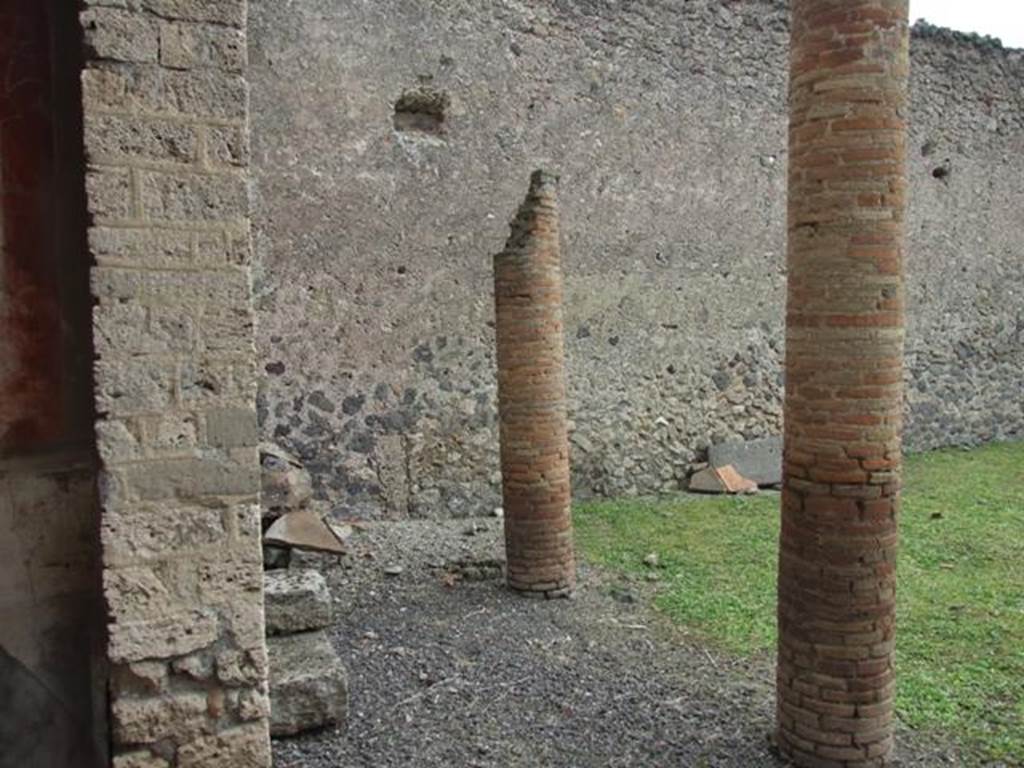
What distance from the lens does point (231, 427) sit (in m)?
2.71

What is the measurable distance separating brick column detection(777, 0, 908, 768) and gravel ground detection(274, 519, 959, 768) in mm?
451

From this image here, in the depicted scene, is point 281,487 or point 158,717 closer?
point 158,717

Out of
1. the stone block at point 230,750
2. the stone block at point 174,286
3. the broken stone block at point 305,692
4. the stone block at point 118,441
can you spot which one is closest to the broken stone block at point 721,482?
the broken stone block at point 305,692

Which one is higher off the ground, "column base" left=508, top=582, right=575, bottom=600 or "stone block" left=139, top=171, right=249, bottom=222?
"stone block" left=139, top=171, right=249, bottom=222

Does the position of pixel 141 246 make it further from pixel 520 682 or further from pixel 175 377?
pixel 520 682

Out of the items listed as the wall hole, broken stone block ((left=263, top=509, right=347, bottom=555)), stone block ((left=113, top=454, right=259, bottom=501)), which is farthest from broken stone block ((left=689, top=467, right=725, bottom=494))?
stone block ((left=113, top=454, right=259, bottom=501))

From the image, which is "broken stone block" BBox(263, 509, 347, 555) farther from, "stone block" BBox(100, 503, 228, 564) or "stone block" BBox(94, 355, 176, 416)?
"stone block" BBox(94, 355, 176, 416)

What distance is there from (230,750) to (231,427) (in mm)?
966

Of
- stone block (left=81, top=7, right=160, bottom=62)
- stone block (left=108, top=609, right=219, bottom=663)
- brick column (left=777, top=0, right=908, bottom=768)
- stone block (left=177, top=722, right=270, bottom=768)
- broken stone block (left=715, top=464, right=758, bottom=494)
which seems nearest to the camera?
stone block (left=81, top=7, right=160, bottom=62)

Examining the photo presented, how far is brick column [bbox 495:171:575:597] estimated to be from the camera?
20.3 feet

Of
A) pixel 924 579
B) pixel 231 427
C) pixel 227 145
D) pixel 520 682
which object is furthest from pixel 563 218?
pixel 231 427

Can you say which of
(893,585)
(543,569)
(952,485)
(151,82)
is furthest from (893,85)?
(952,485)

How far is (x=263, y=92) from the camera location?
7.68 meters

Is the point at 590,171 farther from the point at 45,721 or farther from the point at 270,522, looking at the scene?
the point at 45,721
